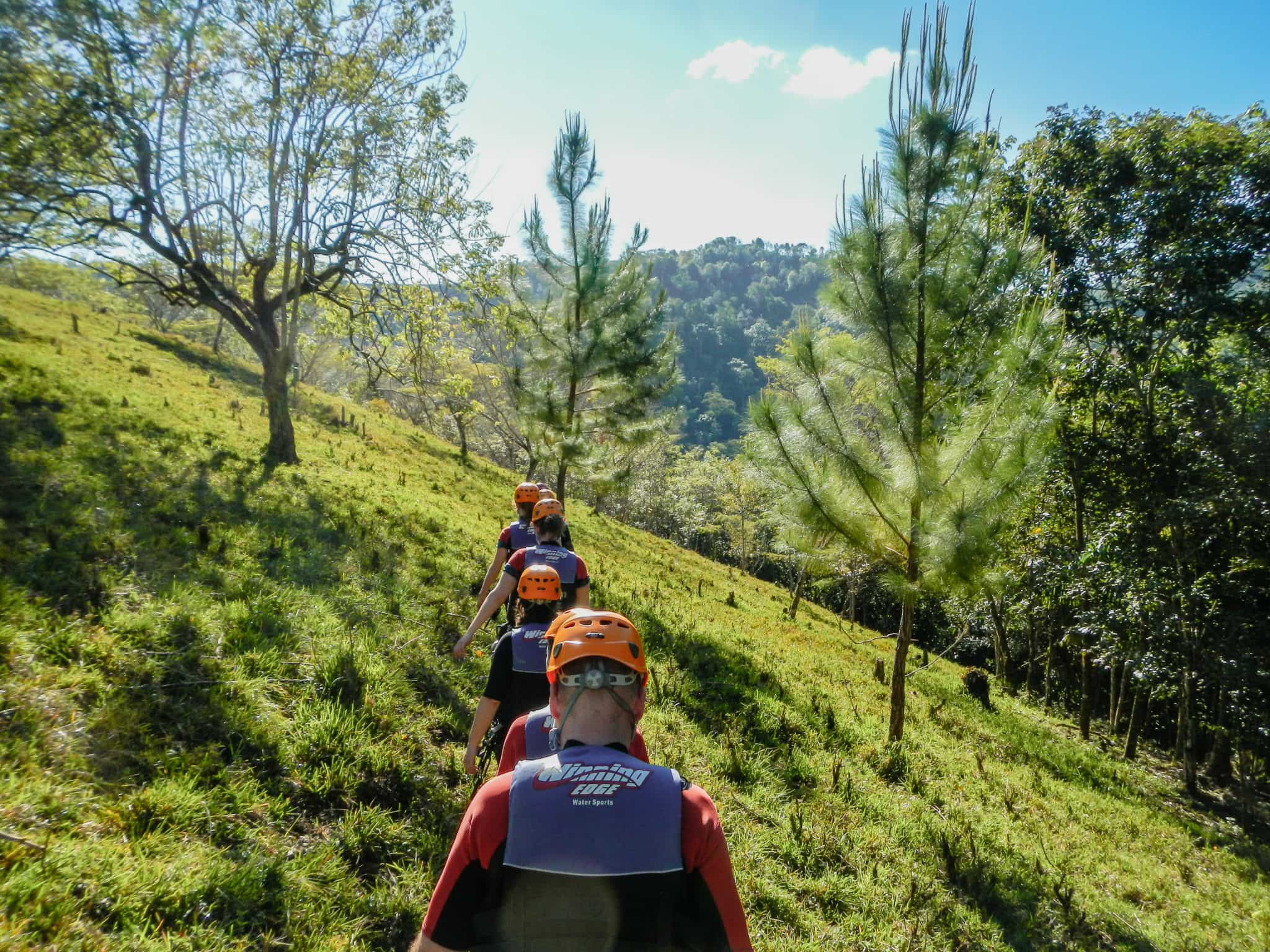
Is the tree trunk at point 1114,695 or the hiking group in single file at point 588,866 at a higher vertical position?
the hiking group in single file at point 588,866

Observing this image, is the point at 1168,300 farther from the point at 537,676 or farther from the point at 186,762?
the point at 186,762

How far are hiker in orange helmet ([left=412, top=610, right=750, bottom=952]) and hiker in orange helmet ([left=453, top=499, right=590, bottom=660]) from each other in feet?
8.38

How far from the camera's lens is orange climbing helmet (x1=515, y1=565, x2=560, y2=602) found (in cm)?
364

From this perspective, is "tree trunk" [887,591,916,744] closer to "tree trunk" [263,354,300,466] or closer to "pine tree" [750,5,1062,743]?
"pine tree" [750,5,1062,743]

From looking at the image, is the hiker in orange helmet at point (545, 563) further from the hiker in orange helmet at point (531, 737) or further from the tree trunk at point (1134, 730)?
the tree trunk at point (1134, 730)

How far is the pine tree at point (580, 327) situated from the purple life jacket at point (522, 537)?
7433 mm

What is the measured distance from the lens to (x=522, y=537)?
17.8ft

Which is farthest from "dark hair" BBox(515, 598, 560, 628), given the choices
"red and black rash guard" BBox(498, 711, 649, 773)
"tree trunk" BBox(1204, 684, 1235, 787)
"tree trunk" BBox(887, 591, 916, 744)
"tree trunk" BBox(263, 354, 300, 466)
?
"tree trunk" BBox(1204, 684, 1235, 787)

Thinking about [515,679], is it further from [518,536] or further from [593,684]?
[518,536]

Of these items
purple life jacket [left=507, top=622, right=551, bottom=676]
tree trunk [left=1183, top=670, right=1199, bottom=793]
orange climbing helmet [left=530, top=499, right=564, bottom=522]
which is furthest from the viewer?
tree trunk [left=1183, top=670, right=1199, bottom=793]

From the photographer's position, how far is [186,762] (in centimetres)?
371

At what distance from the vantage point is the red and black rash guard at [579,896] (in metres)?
1.53

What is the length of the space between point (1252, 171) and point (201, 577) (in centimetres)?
1475

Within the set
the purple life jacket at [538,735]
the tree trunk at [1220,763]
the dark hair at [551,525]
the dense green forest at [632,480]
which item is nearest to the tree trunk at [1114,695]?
the dense green forest at [632,480]
